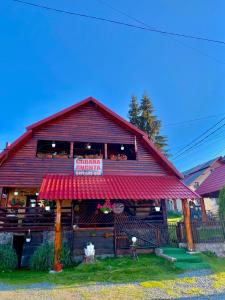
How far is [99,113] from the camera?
15828mm

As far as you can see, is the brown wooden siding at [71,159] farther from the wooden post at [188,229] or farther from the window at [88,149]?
the wooden post at [188,229]

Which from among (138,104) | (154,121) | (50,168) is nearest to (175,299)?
(50,168)

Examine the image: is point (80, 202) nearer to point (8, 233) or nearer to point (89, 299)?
point (8, 233)

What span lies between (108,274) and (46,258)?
322 centimetres

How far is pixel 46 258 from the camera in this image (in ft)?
35.0

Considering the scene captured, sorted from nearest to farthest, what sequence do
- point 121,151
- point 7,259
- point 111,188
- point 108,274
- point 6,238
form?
point 108,274
point 7,259
point 6,238
point 111,188
point 121,151

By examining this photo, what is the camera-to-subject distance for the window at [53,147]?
14.4 m

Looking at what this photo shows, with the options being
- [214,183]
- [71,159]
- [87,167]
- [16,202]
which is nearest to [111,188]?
[87,167]

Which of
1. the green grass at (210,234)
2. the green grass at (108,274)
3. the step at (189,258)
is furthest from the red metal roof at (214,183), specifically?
the green grass at (108,274)

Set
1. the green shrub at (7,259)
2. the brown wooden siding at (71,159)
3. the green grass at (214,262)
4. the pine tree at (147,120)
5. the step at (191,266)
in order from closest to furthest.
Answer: the green grass at (214,262) → the step at (191,266) → the green shrub at (7,259) → the brown wooden siding at (71,159) → the pine tree at (147,120)

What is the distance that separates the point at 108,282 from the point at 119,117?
9.76 m

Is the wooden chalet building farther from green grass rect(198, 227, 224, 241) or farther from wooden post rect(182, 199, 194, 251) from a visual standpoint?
green grass rect(198, 227, 224, 241)

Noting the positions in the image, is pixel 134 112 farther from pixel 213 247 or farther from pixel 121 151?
pixel 213 247

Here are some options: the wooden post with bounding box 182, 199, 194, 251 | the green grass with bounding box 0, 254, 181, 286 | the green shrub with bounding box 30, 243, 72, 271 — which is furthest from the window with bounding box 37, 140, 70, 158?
the wooden post with bounding box 182, 199, 194, 251
